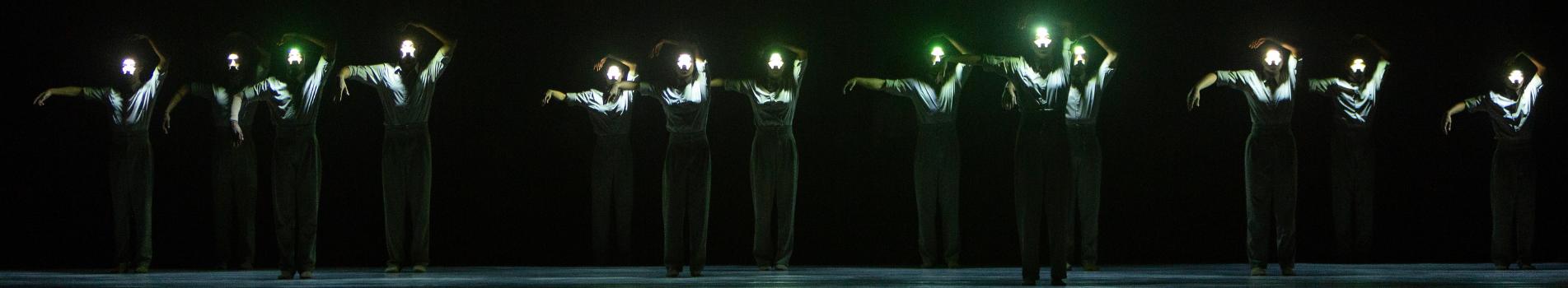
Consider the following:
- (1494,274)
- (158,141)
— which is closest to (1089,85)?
(1494,274)

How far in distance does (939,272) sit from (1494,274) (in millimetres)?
3294

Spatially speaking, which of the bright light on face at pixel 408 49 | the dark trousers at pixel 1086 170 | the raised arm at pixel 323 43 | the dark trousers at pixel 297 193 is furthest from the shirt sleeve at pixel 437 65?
the dark trousers at pixel 1086 170

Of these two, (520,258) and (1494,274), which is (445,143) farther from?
(1494,274)

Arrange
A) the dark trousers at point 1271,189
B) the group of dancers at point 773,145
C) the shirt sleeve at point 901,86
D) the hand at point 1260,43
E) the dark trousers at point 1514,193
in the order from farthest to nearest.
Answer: the shirt sleeve at point 901,86 < the dark trousers at point 1514,193 < the hand at point 1260,43 < the dark trousers at point 1271,189 < the group of dancers at point 773,145

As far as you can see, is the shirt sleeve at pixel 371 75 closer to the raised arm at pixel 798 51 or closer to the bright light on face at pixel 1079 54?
the raised arm at pixel 798 51

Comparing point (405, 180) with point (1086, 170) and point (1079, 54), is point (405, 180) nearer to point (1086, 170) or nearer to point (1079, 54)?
point (1086, 170)

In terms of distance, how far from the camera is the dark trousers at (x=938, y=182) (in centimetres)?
1170

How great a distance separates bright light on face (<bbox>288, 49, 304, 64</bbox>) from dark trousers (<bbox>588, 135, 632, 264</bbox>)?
3237 millimetres

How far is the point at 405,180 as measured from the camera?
10250mm

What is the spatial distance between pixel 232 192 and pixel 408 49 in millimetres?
3148

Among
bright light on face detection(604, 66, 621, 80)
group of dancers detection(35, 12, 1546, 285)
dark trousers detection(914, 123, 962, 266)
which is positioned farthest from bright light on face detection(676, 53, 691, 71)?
bright light on face detection(604, 66, 621, 80)

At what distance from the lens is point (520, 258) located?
13102mm

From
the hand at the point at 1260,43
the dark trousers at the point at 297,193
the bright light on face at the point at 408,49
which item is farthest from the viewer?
the bright light on face at the point at 408,49

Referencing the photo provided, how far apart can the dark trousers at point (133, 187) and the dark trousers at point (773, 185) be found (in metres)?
4.24
